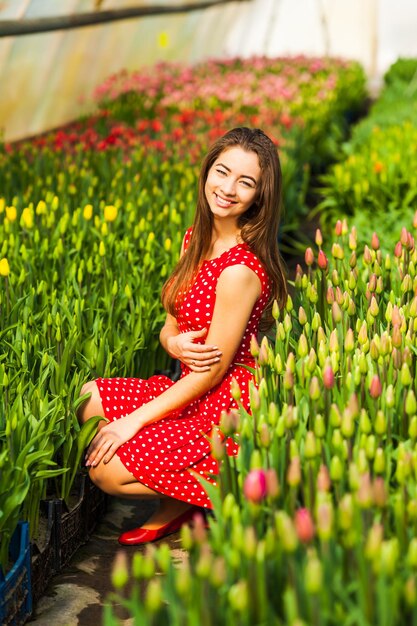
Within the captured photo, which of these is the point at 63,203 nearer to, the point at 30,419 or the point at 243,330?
the point at 243,330

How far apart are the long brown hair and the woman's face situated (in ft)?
0.06

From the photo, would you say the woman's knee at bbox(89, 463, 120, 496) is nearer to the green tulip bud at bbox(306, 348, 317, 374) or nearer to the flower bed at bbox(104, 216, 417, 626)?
the flower bed at bbox(104, 216, 417, 626)

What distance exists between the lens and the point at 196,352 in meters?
2.68

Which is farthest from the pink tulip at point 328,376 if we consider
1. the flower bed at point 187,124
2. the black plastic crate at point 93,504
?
the flower bed at point 187,124

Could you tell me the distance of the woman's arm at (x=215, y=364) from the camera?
2.64 metres

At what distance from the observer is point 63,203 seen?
13.8 ft

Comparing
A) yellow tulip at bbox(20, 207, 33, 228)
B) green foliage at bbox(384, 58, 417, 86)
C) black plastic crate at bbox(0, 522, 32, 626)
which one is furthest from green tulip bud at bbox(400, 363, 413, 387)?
green foliage at bbox(384, 58, 417, 86)

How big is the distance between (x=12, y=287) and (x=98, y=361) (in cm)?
48

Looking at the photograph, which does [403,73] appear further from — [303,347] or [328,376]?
[328,376]

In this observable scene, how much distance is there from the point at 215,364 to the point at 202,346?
6 cm

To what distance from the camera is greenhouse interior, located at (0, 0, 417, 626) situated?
5.00 ft

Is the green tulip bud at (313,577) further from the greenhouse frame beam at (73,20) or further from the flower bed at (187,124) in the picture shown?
the greenhouse frame beam at (73,20)

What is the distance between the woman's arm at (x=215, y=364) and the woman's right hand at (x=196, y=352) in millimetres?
17

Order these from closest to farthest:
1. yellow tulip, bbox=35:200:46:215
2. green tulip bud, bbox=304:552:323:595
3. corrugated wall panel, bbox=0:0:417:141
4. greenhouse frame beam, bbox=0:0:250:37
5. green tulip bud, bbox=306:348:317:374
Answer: green tulip bud, bbox=304:552:323:595
green tulip bud, bbox=306:348:317:374
yellow tulip, bbox=35:200:46:215
greenhouse frame beam, bbox=0:0:250:37
corrugated wall panel, bbox=0:0:417:141
